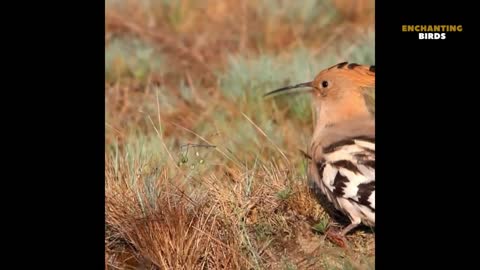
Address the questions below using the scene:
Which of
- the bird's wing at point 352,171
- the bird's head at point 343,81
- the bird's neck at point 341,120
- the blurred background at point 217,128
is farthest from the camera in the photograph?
the bird's head at point 343,81

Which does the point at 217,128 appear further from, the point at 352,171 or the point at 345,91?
the point at 352,171

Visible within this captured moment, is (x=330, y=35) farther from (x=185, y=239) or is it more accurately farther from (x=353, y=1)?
(x=185, y=239)

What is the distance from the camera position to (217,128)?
16.9 ft

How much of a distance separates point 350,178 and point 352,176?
11 millimetres

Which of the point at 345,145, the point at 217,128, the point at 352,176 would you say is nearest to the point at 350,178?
the point at 352,176

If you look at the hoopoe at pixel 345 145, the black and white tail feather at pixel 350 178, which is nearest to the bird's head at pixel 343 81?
the hoopoe at pixel 345 145

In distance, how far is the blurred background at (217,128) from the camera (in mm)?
3698

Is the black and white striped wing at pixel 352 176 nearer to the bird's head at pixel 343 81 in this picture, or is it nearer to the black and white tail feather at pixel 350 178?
the black and white tail feather at pixel 350 178

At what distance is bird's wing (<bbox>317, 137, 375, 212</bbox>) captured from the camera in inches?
139

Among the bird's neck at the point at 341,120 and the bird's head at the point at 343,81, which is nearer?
the bird's neck at the point at 341,120

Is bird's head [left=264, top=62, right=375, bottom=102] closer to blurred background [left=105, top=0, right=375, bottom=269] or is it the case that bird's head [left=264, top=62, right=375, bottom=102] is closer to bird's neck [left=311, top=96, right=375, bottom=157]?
bird's neck [left=311, top=96, right=375, bottom=157]
